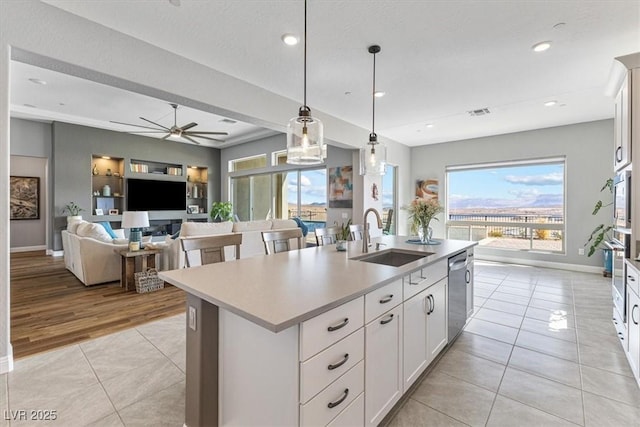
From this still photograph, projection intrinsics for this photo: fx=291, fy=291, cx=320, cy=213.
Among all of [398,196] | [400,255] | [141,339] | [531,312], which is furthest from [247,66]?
[398,196]

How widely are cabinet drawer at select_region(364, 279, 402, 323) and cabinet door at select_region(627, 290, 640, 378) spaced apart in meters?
1.86

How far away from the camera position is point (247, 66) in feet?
11.1

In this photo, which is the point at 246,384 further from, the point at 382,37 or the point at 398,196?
the point at 398,196

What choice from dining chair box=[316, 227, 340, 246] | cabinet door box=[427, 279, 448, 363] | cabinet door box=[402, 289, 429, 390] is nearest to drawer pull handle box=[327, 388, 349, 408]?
cabinet door box=[402, 289, 429, 390]

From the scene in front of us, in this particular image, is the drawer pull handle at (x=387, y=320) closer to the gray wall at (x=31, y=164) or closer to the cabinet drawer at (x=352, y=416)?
the cabinet drawer at (x=352, y=416)

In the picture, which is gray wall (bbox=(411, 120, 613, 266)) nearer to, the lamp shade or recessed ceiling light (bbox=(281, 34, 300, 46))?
recessed ceiling light (bbox=(281, 34, 300, 46))

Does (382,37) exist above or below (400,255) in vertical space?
above

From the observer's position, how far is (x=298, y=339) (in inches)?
44.1

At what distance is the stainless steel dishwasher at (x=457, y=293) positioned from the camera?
2.53m

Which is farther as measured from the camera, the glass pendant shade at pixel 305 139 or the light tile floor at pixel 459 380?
the glass pendant shade at pixel 305 139

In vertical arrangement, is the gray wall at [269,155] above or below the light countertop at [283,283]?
above

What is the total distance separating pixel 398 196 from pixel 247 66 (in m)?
5.02

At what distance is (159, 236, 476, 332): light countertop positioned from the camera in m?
1.16

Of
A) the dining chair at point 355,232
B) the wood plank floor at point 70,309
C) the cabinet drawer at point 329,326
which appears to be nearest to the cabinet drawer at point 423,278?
the cabinet drawer at point 329,326
